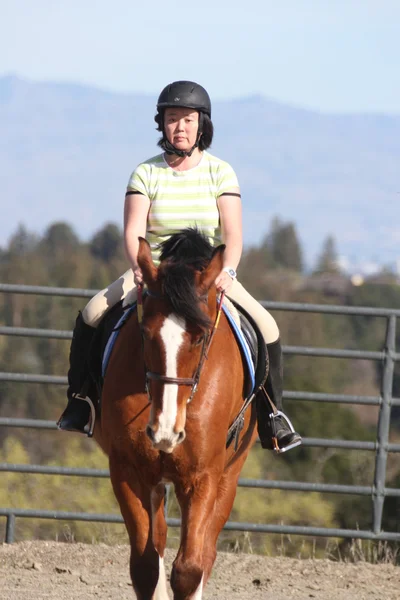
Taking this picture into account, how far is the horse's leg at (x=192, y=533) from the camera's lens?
4684 mm

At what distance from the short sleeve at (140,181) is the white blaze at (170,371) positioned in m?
1.02

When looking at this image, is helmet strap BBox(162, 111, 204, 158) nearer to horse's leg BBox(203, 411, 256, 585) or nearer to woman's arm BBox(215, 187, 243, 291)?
woman's arm BBox(215, 187, 243, 291)

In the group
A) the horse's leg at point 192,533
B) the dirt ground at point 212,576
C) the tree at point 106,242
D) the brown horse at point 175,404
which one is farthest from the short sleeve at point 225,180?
the tree at point 106,242

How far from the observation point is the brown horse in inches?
167

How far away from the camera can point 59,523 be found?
2505 cm

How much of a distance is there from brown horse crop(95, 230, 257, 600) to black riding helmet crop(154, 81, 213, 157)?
0.63 meters

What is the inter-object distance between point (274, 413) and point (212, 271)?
137cm

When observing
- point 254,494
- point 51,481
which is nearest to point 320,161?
point 254,494

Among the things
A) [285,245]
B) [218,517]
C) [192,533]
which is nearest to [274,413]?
[218,517]

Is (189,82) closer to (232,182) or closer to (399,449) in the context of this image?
(232,182)

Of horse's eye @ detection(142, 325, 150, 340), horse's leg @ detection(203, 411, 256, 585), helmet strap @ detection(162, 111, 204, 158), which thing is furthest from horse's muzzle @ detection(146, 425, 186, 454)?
helmet strap @ detection(162, 111, 204, 158)

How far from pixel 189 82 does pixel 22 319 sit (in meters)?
26.5

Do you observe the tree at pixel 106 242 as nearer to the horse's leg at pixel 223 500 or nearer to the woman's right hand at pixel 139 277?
the horse's leg at pixel 223 500

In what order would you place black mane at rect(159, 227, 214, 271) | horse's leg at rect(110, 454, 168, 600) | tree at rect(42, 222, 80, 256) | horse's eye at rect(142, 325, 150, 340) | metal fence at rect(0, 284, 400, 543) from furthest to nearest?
tree at rect(42, 222, 80, 256)
metal fence at rect(0, 284, 400, 543)
horse's leg at rect(110, 454, 168, 600)
black mane at rect(159, 227, 214, 271)
horse's eye at rect(142, 325, 150, 340)
